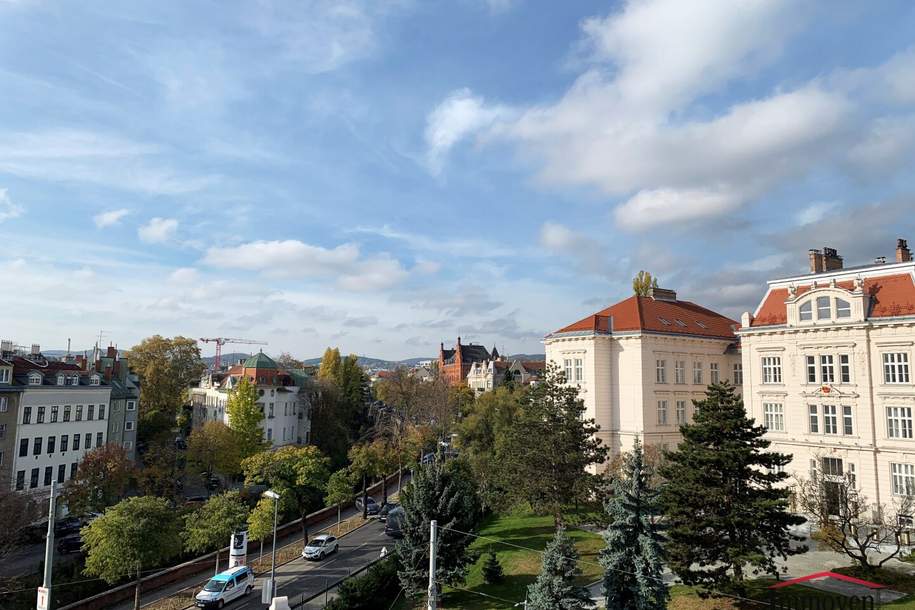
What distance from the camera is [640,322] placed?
1768 inches

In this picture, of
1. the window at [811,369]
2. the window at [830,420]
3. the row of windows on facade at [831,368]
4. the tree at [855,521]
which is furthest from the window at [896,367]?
the tree at [855,521]

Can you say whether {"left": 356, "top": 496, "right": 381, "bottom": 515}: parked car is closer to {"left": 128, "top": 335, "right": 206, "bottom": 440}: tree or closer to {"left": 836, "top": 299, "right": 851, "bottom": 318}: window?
{"left": 128, "top": 335, "right": 206, "bottom": 440}: tree

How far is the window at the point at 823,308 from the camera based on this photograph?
3588 centimetres

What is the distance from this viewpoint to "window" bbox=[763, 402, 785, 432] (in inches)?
1483

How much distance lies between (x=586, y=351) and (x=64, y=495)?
3876 cm

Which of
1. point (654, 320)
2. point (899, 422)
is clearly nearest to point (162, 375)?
point (654, 320)

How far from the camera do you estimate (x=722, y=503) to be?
21.9 m

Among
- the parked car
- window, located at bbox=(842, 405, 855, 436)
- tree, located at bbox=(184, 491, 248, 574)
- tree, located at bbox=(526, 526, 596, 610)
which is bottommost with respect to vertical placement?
the parked car

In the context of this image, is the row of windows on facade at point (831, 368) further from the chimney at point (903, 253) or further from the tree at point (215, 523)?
the tree at point (215, 523)

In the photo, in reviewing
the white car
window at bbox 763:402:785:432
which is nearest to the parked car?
the white car

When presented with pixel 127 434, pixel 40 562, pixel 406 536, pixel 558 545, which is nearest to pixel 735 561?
pixel 558 545

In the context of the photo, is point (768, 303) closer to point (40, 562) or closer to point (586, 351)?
point (586, 351)

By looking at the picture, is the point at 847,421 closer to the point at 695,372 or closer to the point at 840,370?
the point at 840,370

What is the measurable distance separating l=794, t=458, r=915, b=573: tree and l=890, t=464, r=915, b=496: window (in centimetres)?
55
